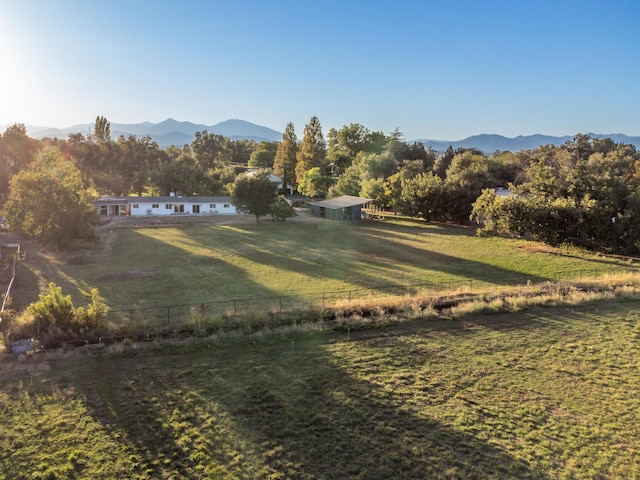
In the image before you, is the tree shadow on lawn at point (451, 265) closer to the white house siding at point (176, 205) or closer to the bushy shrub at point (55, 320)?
the bushy shrub at point (55, 320)

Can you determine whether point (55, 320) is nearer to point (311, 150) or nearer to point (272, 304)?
point (272, 304)

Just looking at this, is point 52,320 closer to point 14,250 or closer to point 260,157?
point 14,250

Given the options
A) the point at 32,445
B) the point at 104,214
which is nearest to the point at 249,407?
the point at 32,445

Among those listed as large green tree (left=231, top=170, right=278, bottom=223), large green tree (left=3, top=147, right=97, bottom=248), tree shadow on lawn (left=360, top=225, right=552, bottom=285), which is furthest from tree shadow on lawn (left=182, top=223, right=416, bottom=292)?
large green tree (left=3, top=147, right=97, bottom=248)

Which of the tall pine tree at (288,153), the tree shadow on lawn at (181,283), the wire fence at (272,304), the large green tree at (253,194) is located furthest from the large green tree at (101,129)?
the wire fence at (272,304)

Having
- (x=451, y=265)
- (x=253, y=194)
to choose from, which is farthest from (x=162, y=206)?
(x=451, y=265)
